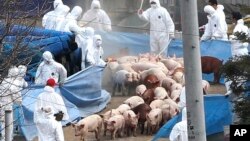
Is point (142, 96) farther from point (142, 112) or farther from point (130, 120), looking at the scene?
point (130, 120)

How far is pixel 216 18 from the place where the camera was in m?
25.2

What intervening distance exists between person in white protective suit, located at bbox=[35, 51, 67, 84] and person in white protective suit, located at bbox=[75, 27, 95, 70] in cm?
181

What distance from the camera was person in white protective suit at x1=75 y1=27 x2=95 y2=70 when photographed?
23016 millimetres

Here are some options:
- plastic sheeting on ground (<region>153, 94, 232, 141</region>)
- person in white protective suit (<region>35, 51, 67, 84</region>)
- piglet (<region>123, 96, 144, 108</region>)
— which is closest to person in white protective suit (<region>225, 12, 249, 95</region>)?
plastic sheeting on ground (<region>153, 94, 232, 141</region>)

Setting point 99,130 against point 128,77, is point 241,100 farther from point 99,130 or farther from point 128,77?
point 128,77

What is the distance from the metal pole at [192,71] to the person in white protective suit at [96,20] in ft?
50.2

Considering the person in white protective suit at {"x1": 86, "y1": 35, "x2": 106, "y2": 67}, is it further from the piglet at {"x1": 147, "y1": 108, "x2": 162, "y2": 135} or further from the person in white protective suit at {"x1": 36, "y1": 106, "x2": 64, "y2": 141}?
the person in white protective suit at {"x1": 36, "y1": 106, "x2": 64, "y2": 141}

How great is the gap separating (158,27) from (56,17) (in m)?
2.88

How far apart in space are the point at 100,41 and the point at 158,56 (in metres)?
1.96

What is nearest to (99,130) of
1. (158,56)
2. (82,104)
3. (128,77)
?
(82,104)

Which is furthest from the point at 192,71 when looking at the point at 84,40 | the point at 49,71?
the point at 84,40

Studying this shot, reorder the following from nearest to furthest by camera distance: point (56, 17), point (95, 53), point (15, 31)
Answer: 1. point (15, 31)
2. point (95, 53)
3. point (56, 17)

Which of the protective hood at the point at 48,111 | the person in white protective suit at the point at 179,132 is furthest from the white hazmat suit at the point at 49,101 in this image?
the person in white protective suit at the point at 179,132

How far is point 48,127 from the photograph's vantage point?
55.8ft
